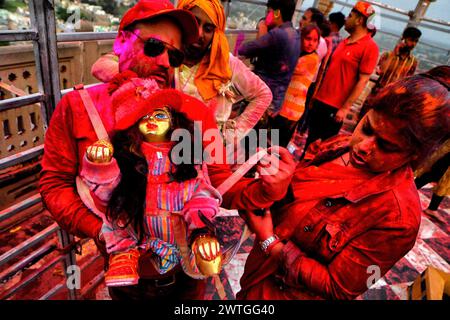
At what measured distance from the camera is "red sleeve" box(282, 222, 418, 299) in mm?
1009

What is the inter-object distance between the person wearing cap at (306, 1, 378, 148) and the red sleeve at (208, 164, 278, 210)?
270 cm

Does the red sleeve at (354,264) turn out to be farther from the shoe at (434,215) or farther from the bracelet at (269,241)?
the shoe at (434,215)

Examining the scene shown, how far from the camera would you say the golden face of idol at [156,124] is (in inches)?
35.5

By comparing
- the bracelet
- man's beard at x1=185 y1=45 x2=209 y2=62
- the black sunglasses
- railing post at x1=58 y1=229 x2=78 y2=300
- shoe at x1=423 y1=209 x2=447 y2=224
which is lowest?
shoe at x1=423 y1=209 x2=447 y2=224

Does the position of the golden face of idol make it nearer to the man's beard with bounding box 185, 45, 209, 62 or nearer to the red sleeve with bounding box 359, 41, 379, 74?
the man's beard with bounding box 185, 45, 209, 62

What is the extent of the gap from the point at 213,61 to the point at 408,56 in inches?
184

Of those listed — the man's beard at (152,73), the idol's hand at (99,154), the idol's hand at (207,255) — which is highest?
the man's beard at (152,73)

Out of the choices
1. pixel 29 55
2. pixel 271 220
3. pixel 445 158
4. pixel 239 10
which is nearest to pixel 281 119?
pixel 239 10

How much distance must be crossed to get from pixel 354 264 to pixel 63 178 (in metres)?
1.19

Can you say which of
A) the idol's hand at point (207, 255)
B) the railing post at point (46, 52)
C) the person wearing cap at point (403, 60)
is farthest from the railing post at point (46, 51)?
the person wearing cap at point (403, 60)

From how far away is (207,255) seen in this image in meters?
0.95

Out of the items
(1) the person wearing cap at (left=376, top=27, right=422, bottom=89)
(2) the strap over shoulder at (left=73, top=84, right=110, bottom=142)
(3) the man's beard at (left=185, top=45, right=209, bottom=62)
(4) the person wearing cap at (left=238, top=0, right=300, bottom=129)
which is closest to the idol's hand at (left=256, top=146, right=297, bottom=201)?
(2) the strap over shoulder at (left=73, top=84, right=110, bottom=142)

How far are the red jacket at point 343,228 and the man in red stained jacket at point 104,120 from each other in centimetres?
21
